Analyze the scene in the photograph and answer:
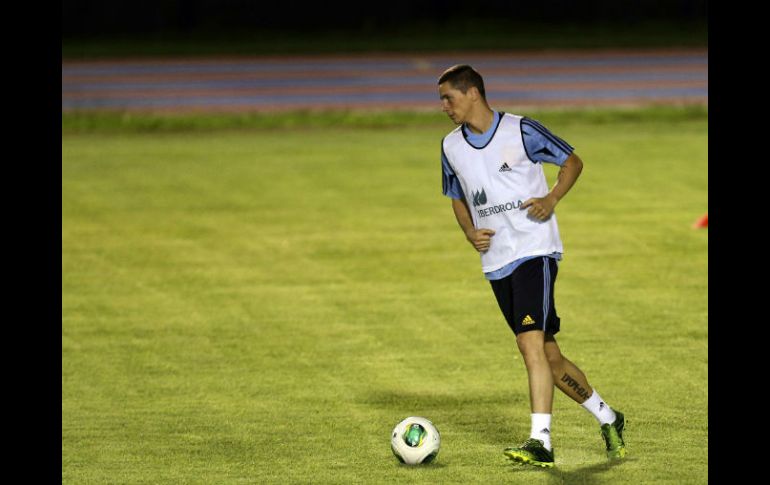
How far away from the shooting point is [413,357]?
10.6 metres

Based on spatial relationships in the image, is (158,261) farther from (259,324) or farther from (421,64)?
(421,64)

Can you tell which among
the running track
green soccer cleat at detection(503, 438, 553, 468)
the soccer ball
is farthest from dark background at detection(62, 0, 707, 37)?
green soccer cleat at detection(503, 438, 553, 468)

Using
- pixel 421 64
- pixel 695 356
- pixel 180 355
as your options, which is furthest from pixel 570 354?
pixel 421 64

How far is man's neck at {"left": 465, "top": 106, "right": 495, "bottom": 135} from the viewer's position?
7.81 meters

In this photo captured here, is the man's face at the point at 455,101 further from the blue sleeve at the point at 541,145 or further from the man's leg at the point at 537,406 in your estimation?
the man's leg at the point at 537,406

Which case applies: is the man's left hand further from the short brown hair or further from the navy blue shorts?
the short brown hair

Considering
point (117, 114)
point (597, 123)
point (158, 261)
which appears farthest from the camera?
point (117, 114)

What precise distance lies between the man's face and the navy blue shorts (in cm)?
85

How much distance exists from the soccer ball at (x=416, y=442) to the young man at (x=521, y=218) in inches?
16.6

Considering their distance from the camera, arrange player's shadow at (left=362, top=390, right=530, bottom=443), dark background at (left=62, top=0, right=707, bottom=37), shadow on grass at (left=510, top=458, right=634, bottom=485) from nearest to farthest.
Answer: shadow on grass at (left=510, top=458, right=634, bottom=485) → player's shadow at (left=362, top=390, right=530, bottom=443) → dark background at (left=62, top=0, right=707, bottom=37)

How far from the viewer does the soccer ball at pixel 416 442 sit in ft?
25.8

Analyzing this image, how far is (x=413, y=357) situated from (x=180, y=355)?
5.44ft

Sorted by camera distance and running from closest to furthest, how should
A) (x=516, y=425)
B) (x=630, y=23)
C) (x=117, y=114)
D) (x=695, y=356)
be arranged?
(x=516, y=425) → (x=695, y=356) → (x=117, y=114) → (x=630, y=23)

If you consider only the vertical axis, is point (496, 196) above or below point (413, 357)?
above
